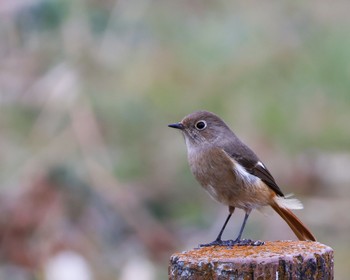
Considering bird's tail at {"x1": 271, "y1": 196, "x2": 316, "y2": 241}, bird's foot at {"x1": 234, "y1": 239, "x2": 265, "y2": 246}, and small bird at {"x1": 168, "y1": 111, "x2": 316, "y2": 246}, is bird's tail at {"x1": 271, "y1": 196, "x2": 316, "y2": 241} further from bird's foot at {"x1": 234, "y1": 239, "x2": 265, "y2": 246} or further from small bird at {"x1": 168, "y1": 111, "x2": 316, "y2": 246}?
bird's foot at {"x1": 234, "y1": 239, "x2": 265, "y2": 246}

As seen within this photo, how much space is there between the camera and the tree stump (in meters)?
3.46

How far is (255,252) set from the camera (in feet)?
11.9

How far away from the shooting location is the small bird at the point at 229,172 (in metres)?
4.87

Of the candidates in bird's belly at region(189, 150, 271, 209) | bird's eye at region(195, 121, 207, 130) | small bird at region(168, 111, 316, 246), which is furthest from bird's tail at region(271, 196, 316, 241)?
bird's eye at region(195, 121, 207, 130)

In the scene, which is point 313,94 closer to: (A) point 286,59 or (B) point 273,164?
(A) point 286,59

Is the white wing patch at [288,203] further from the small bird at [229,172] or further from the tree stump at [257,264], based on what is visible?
the tree stump at [257,264]

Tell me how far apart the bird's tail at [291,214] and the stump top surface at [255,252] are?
0.96 meters

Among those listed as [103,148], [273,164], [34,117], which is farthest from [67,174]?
[273,164]

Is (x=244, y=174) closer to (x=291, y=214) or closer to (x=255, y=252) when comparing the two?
(x=291, y=214)

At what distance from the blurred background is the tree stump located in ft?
13.6

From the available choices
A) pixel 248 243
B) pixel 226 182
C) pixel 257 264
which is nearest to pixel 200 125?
pixel 226 182

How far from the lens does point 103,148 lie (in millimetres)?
8961

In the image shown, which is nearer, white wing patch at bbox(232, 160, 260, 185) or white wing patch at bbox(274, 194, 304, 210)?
white wing patch at bbox(232, 160, 260, 185)

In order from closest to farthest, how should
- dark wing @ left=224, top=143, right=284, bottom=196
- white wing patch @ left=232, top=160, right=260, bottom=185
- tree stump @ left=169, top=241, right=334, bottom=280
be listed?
tree stump @ left=169, top=241, right=334, bottom=280
white wing patch @ left=232, top=160, right=260, bottom=185
dark wing @ left=224, top=143, right=284, bottom=196
